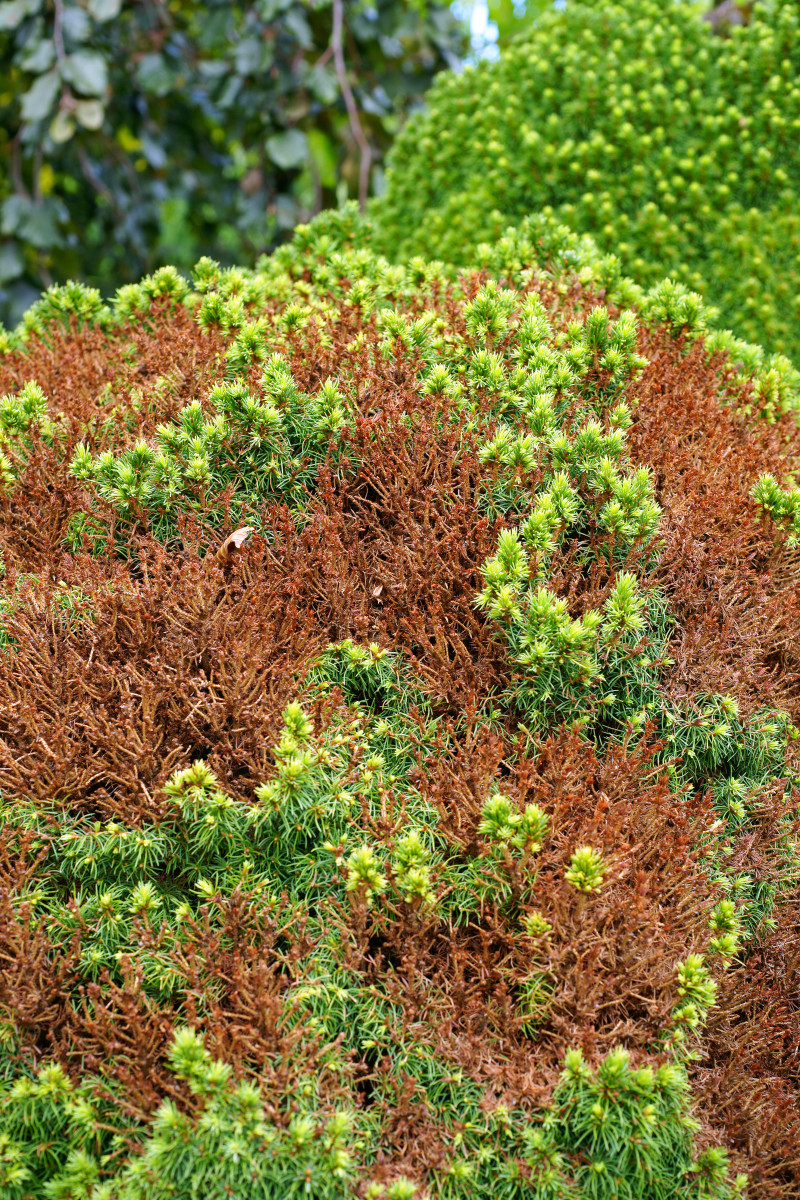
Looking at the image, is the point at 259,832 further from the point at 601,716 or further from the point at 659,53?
the point at 659,53

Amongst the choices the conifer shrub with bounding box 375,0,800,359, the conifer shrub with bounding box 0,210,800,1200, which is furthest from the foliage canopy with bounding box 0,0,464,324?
the conifer shrub with bounding box 0,210,800,1200

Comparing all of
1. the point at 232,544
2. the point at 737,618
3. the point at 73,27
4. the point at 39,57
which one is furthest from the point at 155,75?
the point at 737,618

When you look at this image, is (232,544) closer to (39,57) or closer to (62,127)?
(62,127)

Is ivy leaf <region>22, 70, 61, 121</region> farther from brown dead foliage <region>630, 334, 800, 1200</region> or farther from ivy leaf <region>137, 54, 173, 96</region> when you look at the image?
brown dead foliage <region>630, 334, 800, 1200</region>

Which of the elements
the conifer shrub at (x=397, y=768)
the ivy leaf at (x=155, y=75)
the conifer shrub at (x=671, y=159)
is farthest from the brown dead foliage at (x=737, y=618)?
the ivy leaf at (x=155, y=75)

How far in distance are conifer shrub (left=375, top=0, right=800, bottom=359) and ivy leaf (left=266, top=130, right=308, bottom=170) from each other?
6.41 feet

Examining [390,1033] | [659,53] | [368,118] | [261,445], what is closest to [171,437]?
[261,445]

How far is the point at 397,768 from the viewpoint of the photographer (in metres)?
1.89

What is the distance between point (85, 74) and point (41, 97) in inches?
10.5

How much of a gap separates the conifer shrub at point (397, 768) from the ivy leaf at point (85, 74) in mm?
3267

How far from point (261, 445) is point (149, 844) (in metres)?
0.93

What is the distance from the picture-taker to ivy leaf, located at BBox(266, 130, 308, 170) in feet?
18.3

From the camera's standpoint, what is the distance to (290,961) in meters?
1.66

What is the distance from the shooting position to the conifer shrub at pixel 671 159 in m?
3.80
